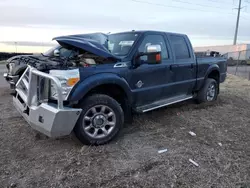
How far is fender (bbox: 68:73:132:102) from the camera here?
11.9 ft

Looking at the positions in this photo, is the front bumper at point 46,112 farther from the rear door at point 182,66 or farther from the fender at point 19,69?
the rear door at point 182,66

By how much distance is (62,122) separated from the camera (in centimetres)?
347

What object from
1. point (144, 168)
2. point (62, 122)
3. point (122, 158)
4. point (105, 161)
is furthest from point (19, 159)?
point (144, 168)

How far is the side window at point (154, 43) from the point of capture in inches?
188

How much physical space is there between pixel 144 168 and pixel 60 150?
4.51ft

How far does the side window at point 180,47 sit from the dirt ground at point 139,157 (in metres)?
1.48

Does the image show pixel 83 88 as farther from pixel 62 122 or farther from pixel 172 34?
pixel 172 34

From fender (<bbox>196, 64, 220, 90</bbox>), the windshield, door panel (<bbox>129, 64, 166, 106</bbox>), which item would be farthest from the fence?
the windshield

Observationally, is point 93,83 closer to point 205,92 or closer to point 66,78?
point 66,78

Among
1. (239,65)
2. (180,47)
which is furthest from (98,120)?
(239,65)

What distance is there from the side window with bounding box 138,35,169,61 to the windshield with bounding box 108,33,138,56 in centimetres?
20

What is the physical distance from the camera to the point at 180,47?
5801mm

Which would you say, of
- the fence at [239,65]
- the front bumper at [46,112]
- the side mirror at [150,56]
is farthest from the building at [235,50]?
the front bumper at [46,112]

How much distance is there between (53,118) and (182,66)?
3.32m
